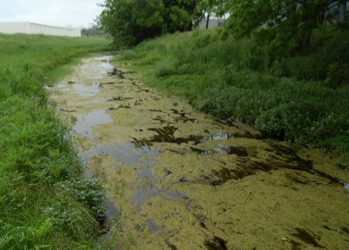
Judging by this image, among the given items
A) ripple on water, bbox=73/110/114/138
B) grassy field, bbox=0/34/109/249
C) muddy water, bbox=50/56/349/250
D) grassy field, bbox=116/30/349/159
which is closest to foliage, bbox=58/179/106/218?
grassy field, bbox=0/34/109/249

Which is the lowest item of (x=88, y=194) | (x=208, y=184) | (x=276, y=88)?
(x=208, y=184)

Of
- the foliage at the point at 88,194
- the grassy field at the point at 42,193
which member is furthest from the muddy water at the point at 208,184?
the grassy field at the point at 42,193

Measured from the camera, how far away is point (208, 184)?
12.3ft

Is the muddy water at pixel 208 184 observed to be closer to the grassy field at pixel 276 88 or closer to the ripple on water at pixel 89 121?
the ripple on water at pixel 89 121

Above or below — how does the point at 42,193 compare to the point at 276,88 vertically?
below

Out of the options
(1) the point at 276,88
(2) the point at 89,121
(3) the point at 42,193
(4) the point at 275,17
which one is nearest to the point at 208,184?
(3) the point at 42,193

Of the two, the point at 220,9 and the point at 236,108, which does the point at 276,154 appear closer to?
the point at 236,108

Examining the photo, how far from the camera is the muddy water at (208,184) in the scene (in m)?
2.80

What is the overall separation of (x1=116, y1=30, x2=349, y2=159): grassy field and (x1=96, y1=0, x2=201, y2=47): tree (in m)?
12.2

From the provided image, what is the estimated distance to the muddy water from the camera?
2.80 m

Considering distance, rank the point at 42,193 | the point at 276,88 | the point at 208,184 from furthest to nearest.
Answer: the point at 276,88 < the point at 208,184 < the point at 42,193

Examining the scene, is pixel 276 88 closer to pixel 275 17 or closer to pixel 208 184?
pixel 275 17

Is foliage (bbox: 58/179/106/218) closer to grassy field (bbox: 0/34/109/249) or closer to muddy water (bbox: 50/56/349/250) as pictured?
grassy field (bbox: 0/34/109/249)

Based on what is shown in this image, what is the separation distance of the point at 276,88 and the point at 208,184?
11.8ft
